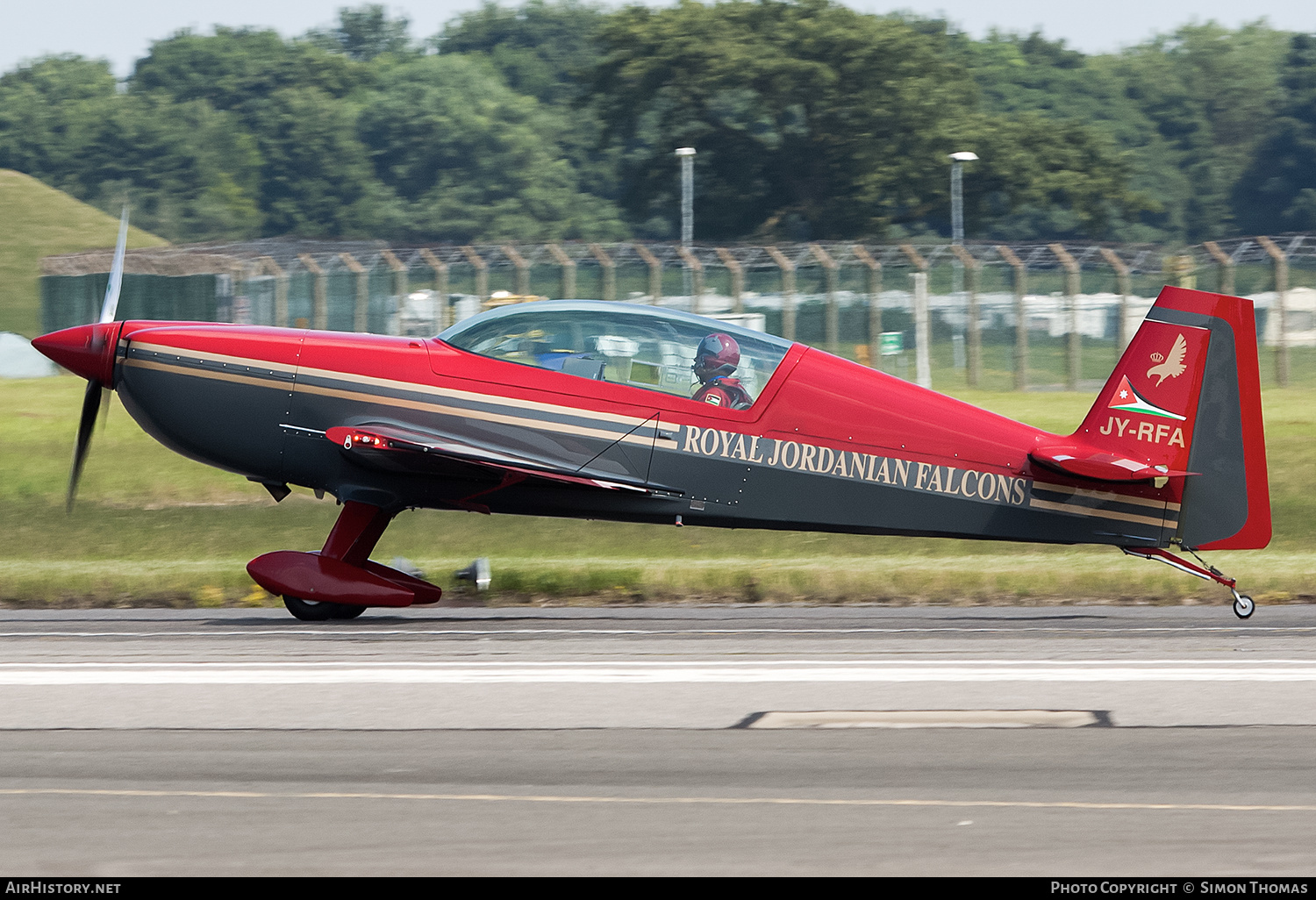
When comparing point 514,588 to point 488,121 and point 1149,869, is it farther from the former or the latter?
point 488,121

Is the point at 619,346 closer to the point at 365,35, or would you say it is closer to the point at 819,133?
the point at 819,133

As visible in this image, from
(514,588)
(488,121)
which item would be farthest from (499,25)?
(514,588)

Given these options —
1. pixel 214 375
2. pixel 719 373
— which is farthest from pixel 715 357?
pixel 214 375

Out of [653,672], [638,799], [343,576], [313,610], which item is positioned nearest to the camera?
[638,799]

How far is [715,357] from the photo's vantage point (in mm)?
Answer: 12664

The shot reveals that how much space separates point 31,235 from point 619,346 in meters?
59.7

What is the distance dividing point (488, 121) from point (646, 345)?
9919cm

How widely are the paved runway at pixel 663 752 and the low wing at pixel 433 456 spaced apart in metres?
1.31

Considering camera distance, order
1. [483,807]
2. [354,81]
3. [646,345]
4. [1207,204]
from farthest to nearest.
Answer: [354,81], [1207,204], [646,345], [483,807]

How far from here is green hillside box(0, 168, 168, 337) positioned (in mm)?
57000

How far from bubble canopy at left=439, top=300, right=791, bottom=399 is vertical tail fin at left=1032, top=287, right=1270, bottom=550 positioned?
9.31 ft

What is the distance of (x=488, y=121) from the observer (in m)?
109

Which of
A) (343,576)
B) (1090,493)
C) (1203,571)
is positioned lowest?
(343,576)

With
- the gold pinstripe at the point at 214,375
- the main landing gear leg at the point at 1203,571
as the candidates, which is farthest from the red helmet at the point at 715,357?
the main landing gear leg at the point at 1203,571
